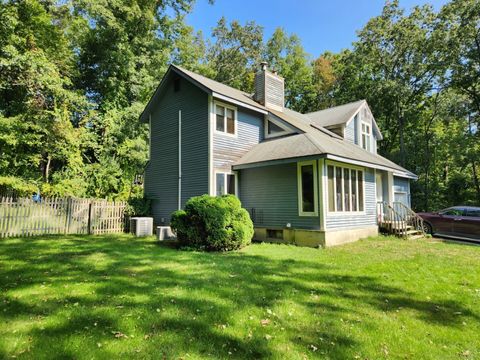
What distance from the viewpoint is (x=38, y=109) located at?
16.5m

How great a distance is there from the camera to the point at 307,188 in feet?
35.5

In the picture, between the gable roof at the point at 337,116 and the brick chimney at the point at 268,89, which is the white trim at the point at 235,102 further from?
the gable roof at the point at 337,116

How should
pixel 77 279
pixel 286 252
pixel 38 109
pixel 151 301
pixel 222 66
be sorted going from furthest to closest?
pixel 222 66, pixel 38 109, pixel 286 252, pixel 77 279, pixel 151 301

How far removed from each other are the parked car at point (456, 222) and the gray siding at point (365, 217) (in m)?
3.09

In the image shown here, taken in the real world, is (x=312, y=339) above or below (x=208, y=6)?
below

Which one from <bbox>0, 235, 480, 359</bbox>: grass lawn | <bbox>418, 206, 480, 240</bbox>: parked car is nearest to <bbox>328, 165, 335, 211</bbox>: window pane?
<bbox>0, 235, 480, 359</bbox>: grass lawn

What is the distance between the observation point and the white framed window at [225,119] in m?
12.8

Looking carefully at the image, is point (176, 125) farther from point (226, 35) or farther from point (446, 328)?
Result: point (226, 35)

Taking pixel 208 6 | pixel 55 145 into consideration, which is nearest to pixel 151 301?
pixel 55 145

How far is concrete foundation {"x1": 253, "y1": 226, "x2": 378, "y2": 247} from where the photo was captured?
1024 centimetres

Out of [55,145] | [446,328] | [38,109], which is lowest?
[446,328]

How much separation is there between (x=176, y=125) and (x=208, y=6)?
688 inches

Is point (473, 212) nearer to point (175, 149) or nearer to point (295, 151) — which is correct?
point (295, 151)

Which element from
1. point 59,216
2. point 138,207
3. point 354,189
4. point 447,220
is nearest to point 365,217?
point 354,189
